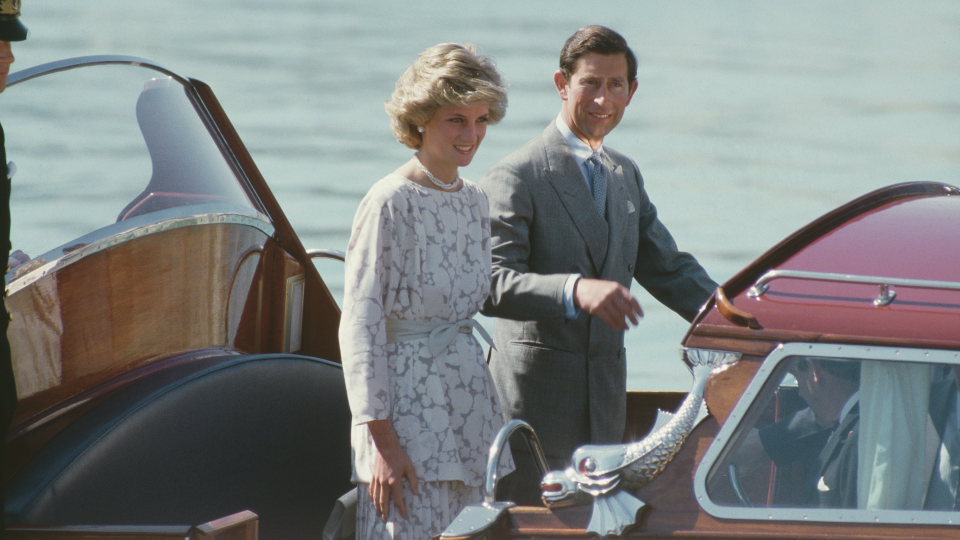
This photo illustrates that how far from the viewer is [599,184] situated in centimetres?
278

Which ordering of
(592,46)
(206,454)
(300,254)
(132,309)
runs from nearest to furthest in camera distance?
(206,454), (132,309), (592,46), (300,254)

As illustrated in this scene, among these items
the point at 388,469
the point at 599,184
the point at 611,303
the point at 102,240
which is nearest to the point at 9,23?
the point at 102,240

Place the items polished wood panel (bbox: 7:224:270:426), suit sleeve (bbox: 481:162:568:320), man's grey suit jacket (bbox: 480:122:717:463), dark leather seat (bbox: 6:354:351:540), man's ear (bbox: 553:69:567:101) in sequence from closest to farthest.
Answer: dark leather seat (bbox: 6:354:351:540), polished wood panel (bbox: 7:224:270:426), suit sleeve (bbox: 481:162:568:320), man's grey suit jacket (bbox: 480:122:717:463), man's ear (bbox: 553:69:567:101)

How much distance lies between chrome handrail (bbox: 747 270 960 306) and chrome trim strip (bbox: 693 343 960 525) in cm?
11

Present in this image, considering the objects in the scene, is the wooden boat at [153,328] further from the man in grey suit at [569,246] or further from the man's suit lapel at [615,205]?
the man's suit lapel at [615,205]

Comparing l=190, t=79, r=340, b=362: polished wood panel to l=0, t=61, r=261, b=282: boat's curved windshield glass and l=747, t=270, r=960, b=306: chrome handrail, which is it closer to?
l=0, t=61, r=261, b=282: boat's curved windshield glass

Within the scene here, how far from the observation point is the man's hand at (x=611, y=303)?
2121 millimetres

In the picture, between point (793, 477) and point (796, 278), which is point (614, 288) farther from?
point (793, 477)

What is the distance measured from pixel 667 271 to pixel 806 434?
1.01 meters

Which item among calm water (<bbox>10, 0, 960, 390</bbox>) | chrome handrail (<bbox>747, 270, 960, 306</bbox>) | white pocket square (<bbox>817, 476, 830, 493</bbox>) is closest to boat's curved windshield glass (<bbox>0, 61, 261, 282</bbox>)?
chrome handrail (<bbox>747, 270, 960, 306</bbox>)

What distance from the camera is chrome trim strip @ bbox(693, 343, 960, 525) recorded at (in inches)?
71.3

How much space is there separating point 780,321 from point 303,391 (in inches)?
52.3

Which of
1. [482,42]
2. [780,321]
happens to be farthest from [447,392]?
[482,42]

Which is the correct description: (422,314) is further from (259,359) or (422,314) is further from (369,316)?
(259,359)
